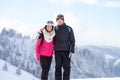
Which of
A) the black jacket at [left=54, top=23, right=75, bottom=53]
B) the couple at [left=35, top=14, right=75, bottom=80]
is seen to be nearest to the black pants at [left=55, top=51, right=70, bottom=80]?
the couple at [left=35, top=14, right=75, bottom=80]

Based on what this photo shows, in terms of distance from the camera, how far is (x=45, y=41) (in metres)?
10.5

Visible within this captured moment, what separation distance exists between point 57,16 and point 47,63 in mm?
1340

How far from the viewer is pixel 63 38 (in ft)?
34.6

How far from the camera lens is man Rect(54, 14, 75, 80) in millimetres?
10516

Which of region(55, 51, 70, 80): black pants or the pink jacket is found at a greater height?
the pink jacket

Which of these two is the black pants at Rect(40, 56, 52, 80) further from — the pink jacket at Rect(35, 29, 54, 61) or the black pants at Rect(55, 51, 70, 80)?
the black pants at Rect(55, 51, 70, 80)

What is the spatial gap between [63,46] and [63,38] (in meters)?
0.22

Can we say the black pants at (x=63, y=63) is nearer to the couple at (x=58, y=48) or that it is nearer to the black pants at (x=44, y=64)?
the couple at (x=58, y=48)

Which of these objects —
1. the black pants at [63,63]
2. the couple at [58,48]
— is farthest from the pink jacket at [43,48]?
the black pants at [63,63]

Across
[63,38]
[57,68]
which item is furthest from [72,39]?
[57,68]

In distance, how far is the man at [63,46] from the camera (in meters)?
10.5

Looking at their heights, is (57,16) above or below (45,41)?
above

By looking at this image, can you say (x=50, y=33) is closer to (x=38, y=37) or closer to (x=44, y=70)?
(x=38, y=37)

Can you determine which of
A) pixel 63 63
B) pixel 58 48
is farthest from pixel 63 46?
pixel 63 63
